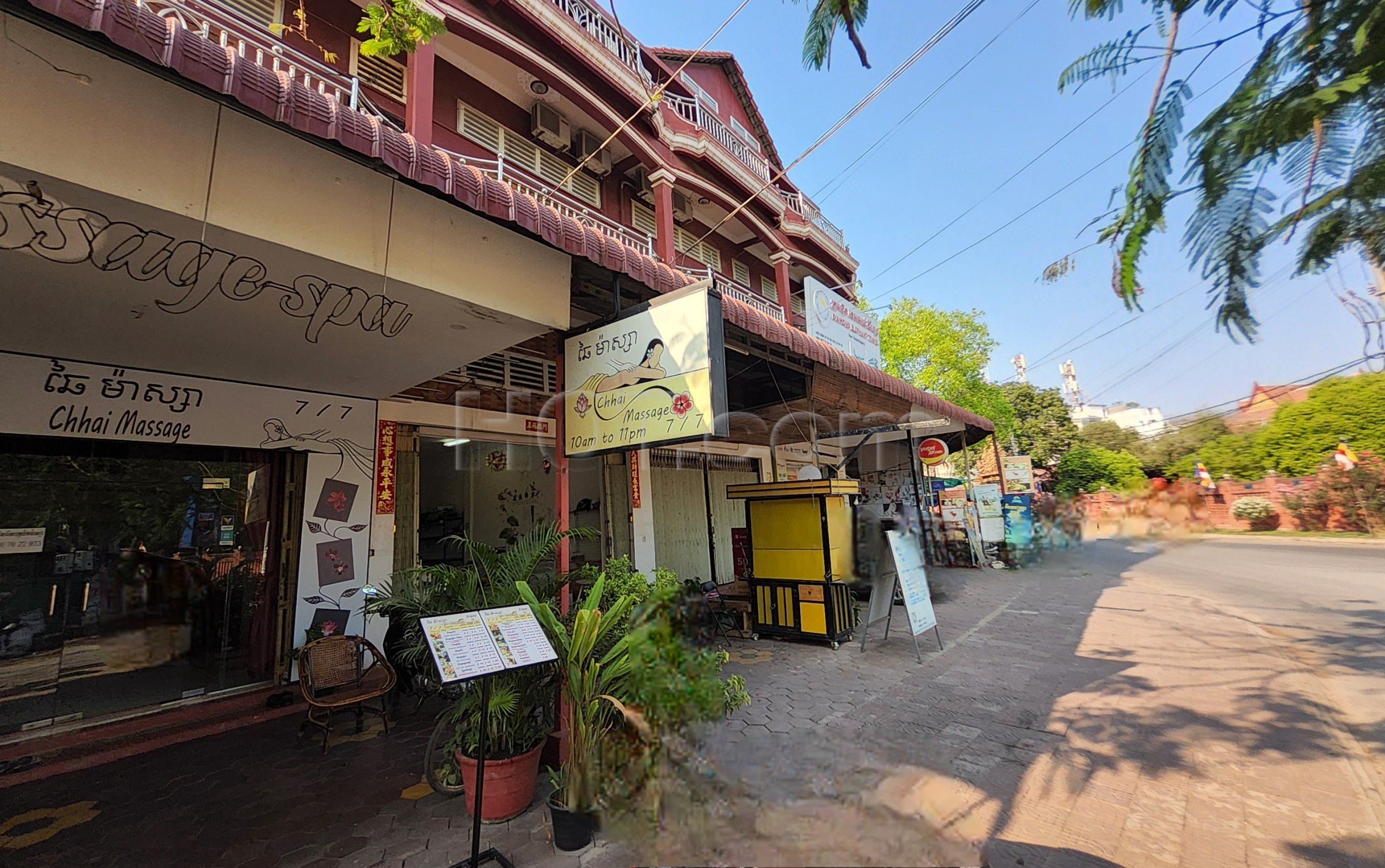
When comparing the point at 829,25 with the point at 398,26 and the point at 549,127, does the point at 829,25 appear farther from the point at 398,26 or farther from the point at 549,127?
the point at 549,127

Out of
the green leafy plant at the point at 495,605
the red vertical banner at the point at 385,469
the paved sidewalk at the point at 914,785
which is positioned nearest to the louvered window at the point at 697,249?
the red vertical banner at the point at 385,469

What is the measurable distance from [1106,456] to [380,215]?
3.61 meters

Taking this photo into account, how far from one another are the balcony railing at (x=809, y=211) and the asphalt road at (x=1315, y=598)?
35.0 ft

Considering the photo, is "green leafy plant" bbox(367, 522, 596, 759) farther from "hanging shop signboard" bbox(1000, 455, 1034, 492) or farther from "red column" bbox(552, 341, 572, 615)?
"hanging shop signboard" bbox(1000, 455, 1034, 492)

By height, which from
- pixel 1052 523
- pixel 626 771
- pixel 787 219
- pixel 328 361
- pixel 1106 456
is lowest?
pixel 626 771

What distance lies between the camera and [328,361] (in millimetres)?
4629

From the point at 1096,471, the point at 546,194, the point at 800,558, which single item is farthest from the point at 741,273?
the point at 1096,471

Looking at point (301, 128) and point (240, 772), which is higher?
point (301, 128)

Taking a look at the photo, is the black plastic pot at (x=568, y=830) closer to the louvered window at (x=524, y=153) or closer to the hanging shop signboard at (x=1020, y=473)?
the hanging shop signboard at (x=1020, y=473)

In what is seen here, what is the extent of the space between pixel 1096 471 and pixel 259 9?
348 inches

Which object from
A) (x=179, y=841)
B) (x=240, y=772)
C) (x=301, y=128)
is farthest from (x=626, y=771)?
(x=240, y=772)

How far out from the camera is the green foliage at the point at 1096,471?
117 centimetres

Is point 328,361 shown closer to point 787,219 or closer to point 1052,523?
point 1052,523

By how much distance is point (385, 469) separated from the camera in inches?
227
